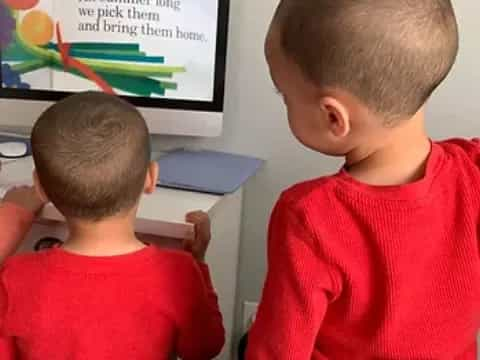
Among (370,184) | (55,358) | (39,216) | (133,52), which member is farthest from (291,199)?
(133,52)

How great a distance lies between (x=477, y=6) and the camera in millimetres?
1243

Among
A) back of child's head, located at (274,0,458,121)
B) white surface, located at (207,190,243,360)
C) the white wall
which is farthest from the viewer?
the white wall

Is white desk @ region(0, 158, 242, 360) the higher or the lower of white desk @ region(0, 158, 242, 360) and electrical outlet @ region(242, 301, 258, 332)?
the higher

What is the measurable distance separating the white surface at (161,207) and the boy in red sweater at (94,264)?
0.40 ft

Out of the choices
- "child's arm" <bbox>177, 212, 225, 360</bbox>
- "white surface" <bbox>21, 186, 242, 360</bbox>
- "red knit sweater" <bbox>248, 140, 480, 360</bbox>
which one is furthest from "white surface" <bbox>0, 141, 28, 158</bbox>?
"red knit sweater" <bbox>248, 140, 480, 360</bbox>

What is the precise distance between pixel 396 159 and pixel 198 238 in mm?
363

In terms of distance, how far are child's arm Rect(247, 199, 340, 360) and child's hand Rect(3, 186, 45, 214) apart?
425 millimetres

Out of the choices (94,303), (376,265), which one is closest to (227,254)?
(94,303)

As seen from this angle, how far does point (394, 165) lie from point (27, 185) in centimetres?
64

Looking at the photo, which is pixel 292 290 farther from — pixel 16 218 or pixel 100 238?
pixel 16 218

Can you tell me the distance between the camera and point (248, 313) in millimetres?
1557

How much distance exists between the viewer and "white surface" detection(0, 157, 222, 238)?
1.00 meters

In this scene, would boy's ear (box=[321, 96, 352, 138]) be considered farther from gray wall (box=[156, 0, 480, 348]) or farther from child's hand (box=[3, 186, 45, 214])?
gray wall (box=[156, 0, 480, 348])

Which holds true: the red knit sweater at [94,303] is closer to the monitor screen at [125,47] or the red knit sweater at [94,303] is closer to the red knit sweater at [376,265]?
the red knit sweater at [376,265]
